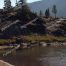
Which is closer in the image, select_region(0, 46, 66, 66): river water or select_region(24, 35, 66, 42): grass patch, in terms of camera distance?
select_region(0, 46, 66, 66): river water

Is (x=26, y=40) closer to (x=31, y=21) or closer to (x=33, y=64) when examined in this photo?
(x=31, y=21)

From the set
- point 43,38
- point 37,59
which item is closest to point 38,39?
point 43,38

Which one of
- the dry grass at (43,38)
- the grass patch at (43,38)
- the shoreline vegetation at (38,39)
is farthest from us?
the dry grass at (43,38)

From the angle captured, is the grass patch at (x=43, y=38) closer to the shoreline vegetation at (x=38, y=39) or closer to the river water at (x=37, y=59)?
the shoreline vegetation at (x=38, y=39)

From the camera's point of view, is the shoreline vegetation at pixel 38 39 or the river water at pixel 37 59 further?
the shoreline vegetation at pixel 38 39

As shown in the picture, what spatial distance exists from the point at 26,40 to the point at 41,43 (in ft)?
28.5

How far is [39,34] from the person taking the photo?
17762 cm

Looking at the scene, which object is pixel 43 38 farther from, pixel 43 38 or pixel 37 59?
pixel 37 59

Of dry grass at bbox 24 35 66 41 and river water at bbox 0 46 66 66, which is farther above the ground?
river water at bbox 0 46 66 66

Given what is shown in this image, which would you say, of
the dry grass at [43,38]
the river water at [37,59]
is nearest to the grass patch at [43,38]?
the dry grass at [43,38]

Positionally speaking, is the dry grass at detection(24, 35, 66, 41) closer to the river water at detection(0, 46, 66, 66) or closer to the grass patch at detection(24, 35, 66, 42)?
the grass patch at detection(24, 35, 66, 42)

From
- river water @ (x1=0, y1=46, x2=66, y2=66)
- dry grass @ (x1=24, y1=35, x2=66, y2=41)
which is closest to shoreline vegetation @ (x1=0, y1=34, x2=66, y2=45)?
dry grass @ (x1=24, y1=35, x2=66, y2=41)

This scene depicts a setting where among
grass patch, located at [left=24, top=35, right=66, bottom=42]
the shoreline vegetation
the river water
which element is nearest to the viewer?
the river water

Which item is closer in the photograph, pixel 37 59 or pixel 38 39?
pixel 37 59
